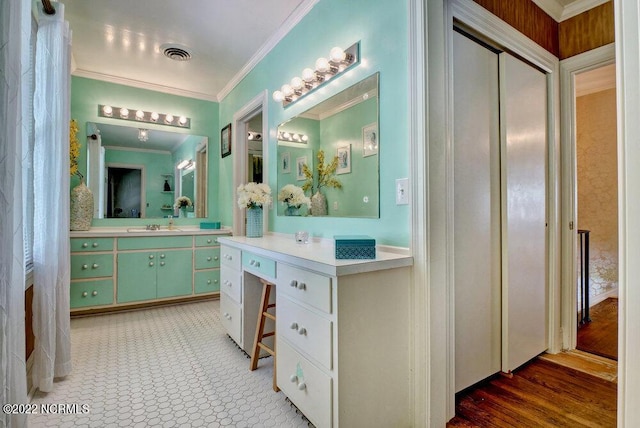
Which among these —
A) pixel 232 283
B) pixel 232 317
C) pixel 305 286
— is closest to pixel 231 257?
pixel 232 283

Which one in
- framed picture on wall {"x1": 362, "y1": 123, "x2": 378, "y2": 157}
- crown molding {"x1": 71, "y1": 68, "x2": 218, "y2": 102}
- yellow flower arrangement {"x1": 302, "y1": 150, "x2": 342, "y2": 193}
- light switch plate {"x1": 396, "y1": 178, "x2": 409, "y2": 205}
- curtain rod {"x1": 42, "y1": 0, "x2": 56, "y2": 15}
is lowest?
light switch plate {"x1": 396, "y1": 178, "x2": 409, "y2": 205}

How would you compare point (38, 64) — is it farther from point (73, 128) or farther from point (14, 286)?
point (73, 128)

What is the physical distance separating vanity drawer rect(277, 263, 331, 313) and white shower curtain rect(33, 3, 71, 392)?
1381 mm

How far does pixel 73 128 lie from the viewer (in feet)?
11.1

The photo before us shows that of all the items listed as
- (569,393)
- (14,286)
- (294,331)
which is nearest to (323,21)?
(294,331)

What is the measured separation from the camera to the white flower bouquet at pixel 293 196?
237cm

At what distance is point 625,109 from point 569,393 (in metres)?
1.71

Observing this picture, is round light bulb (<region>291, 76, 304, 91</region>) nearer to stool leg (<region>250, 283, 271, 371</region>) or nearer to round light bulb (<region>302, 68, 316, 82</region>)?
round light bulb (<region>302, 68, 316, 82</region>)

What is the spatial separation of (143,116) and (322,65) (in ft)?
9.27

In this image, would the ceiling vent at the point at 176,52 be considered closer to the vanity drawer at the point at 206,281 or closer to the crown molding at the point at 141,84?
the crown molding at the point at 141,84

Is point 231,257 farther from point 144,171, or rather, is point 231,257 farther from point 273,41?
point 144,171

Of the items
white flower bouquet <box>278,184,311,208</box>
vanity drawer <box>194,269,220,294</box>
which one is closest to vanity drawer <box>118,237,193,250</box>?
vanity drawer <box>194,269,220,294</box>

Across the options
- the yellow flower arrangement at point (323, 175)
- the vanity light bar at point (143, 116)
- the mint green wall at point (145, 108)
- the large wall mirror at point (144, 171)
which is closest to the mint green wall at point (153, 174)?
the large wall mirror at point (144, 171)

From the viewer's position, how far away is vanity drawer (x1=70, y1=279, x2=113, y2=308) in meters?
3.09
